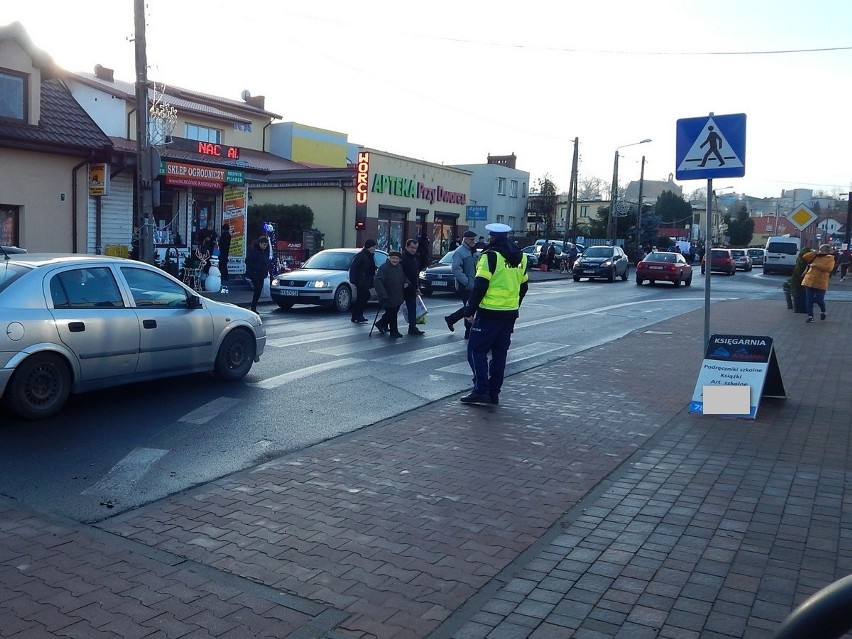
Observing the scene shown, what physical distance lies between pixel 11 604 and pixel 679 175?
754cm

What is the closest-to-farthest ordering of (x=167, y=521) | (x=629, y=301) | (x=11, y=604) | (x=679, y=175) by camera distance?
1. (x=11, y=604)
2. (x=167, y=521)
3. (x=679, y=175)
4. (x=629, y=301)

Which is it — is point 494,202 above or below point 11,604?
above

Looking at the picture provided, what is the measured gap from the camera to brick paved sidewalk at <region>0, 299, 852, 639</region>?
13.3ft

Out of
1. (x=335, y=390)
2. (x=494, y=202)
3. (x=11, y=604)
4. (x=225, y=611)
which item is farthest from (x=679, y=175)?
(x=494, y=202)

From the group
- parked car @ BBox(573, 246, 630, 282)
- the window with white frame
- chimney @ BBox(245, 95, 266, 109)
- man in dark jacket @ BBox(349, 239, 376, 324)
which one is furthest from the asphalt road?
chimney @ BBox(245, 95, 266, 109)

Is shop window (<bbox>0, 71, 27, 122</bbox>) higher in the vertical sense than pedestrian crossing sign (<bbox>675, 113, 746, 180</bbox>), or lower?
higher

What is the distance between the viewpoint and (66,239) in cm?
2152

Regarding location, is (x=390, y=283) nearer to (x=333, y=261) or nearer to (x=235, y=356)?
(x=235, y=356)

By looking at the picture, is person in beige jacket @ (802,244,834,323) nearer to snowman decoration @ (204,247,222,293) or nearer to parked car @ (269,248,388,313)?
parked car @ (269,248,388,313)

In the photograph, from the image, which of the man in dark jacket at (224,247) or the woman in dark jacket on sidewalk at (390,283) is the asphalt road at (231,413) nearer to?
the woman in dark jacket on sidewalk at (390,283)

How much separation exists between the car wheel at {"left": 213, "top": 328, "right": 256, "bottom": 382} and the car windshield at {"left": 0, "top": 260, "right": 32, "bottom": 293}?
244 centimetres

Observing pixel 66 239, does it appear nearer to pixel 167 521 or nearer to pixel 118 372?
pixel 118 372

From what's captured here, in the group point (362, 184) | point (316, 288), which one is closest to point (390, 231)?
point (362, 184)

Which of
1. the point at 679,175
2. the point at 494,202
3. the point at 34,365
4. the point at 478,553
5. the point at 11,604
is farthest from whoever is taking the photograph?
the point at 494,202
